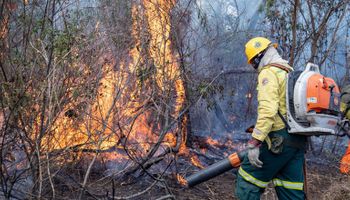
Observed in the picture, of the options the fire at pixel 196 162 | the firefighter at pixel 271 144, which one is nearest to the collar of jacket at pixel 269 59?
the firefighter at pixel 271 144

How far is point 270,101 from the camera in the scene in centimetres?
398

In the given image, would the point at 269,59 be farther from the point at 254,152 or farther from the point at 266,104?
the point at 254,152

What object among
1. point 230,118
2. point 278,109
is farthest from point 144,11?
point 230,118

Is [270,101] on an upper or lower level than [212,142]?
upper

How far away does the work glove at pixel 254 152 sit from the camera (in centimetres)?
398

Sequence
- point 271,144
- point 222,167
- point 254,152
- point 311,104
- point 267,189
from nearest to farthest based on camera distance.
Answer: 1. point 311,104
2. point 254,152
3. point 271,144
4. point 222,167
5. point 267,189

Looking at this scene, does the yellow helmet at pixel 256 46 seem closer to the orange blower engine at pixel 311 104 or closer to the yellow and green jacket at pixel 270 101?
the yellow and green jacket at pixel 270 101

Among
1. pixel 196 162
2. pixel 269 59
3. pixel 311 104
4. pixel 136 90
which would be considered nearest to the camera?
pixel 311 104

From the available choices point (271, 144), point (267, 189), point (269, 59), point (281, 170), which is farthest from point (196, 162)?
point (269, 59)

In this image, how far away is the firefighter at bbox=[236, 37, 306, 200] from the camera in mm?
3987

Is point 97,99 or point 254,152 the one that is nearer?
point 254,152

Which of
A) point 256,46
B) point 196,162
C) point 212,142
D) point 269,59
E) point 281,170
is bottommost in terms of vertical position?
point 196,162

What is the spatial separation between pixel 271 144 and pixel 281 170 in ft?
1.20

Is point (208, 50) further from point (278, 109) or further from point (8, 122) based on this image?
point (8, 122)
